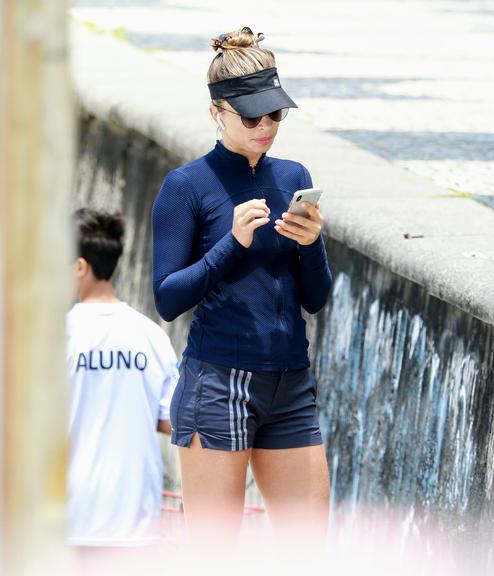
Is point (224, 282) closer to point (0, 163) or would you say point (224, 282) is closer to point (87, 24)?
point (0, 163)

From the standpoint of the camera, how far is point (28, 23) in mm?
1104

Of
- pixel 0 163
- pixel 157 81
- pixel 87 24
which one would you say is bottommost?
pixel 0 163

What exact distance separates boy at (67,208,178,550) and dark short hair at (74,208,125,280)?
21 centimetres

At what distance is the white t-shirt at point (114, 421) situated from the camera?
3730 millimetres

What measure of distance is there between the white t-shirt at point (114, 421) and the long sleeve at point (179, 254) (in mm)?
408

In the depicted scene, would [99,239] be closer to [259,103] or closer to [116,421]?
[116,421]

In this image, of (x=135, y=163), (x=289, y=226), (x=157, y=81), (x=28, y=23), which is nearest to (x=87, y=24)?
(x=157, y=81)

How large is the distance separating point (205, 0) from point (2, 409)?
1108 centimetres

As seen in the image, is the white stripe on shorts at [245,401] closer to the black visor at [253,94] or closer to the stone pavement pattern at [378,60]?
the black visor at [253,94]

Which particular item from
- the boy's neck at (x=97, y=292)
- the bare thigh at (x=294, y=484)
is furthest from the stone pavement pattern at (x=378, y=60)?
the bare thigh at (x=294, y=484)

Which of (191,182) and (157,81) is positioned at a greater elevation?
(157,81)

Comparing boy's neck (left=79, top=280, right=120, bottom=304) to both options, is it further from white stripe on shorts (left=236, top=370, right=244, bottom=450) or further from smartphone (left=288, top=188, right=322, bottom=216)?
smartphone (left=288, top=188, right=322, bottom=216)

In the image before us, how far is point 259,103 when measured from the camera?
3.35 metres

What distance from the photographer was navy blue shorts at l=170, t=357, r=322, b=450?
3342 millimetres
